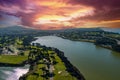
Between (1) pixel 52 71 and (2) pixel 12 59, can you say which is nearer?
(1) pixel 52 71

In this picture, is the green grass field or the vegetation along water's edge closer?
the vegetation along water's edge

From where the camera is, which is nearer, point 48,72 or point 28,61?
point 48,72

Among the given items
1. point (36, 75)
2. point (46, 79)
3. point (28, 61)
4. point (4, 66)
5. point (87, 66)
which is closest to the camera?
point (46, 79)

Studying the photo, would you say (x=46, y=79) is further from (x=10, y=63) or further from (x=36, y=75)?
(x=10, y=63)

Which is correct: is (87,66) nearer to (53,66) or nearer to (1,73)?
(53,66)

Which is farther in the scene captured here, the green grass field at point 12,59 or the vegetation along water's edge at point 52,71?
the green grass field at point 12,59

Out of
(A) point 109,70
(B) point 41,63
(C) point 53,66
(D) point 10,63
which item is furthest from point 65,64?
(D) point 10,63

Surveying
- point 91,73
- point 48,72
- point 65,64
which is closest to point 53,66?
point 65,64

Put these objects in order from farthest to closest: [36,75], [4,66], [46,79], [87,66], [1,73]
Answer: [4,66]
[87,66]
[1,73]
[36,75]
[46,79]

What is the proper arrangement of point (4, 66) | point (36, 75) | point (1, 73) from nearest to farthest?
point (36, 75) < point (1, 73) < point (4, 66)
